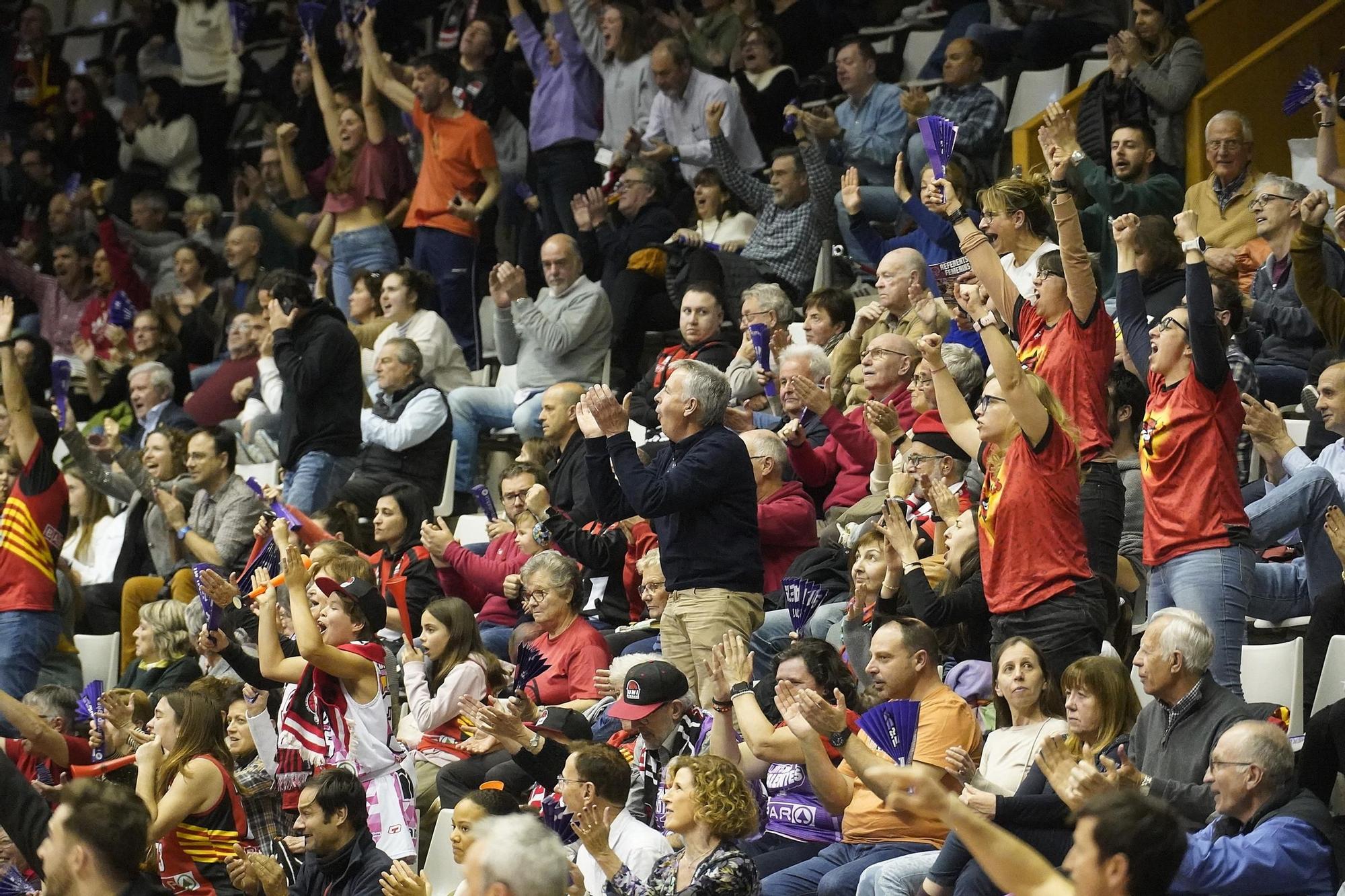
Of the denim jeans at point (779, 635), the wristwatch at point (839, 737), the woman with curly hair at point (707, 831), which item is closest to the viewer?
the woman with curly hair at point (707, 831)

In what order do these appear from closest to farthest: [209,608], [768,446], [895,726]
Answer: [895,726] < [768,446] < [209,608]

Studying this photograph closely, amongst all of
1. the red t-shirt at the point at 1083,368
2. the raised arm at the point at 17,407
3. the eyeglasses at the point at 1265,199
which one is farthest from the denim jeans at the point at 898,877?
the raised arm at the point at 17,407

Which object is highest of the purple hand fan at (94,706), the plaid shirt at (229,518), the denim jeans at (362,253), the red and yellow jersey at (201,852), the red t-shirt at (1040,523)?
the red t-shirt at (1040,523)

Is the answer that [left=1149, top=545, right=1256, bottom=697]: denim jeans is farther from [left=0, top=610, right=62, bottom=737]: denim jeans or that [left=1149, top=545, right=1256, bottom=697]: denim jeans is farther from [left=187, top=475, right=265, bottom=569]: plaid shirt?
[left=0, top=610, right=62, bottom=737]: denim jeans

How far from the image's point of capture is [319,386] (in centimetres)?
821

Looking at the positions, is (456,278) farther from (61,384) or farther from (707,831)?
(707,831)

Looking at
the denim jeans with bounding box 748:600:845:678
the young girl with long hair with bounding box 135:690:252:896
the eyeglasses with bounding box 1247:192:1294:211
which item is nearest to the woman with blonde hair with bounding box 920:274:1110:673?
the denim jeans with bounding box 748:600:845:678

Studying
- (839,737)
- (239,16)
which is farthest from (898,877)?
(239,16)

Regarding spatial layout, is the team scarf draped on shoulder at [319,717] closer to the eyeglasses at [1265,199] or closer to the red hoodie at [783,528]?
the red hoodie at [783,528]

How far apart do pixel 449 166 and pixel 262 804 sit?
4733mm

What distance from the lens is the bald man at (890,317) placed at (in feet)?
24.2

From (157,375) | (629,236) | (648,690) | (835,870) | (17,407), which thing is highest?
(648,690)

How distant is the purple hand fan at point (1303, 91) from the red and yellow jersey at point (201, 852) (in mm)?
4710

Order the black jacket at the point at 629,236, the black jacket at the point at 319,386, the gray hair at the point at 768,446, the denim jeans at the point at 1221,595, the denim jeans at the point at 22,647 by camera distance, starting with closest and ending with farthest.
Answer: the denim jeans at the point at 1221,595
the gray hair at the point at 768,446
the denim jeans at the point at 22,647
the black jacket at the point at 319,386
the black jacket at the point at 629,236
